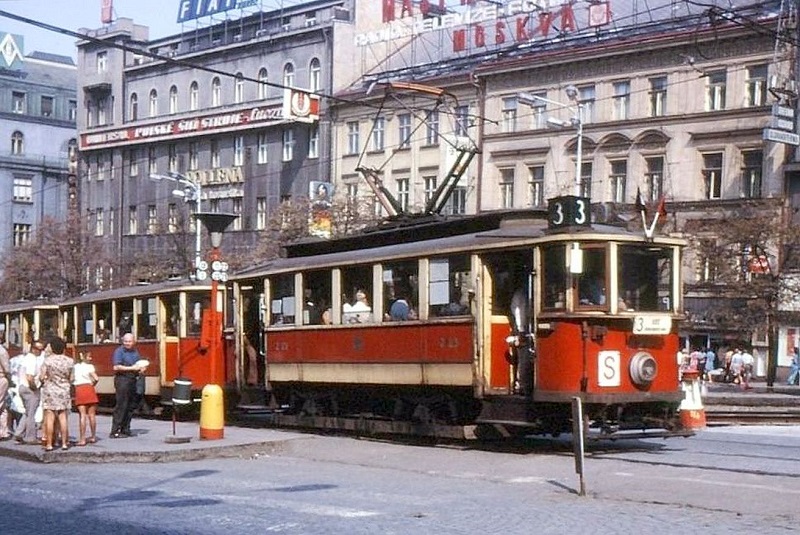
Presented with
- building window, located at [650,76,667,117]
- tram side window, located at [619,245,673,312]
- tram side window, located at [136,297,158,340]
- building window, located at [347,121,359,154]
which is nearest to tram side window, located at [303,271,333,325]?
tram side window, located at [619,245,673,312]

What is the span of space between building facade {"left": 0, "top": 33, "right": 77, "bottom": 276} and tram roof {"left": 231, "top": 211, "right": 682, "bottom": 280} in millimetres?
74807

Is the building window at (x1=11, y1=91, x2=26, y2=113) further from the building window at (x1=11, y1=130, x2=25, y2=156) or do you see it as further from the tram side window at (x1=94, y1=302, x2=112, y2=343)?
the tram side window at (x1=94, y1=302, x2=112, y2=343)

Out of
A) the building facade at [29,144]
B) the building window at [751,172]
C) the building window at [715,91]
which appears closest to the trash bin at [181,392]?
the building window at [751,172]

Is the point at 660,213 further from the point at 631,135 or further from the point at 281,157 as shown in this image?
the point at 281,157

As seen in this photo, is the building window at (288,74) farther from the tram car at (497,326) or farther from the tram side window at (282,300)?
the tram car at (497,326)

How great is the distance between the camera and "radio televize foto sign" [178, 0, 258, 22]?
7550 cm

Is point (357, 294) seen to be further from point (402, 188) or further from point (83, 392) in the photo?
point (402, 188)

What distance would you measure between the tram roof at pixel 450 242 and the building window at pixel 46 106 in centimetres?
7827

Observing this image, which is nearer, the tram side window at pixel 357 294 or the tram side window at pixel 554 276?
the tram side window at pixel 554 276

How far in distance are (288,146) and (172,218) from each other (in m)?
8.92

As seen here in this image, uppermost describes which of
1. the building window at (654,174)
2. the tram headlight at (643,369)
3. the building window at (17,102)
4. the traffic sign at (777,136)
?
the building window at (17,102)

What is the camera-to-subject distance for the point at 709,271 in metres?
51.7

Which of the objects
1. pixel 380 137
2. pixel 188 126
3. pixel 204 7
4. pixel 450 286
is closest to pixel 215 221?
pixel 450 286

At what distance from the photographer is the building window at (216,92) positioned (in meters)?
77.1
